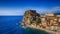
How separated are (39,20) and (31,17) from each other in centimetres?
17

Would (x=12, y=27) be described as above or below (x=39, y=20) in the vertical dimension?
below

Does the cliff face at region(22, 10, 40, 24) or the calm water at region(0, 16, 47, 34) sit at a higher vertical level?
the cliff face at region(22, 10, 40, 24)

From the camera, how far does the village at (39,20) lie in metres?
2.36

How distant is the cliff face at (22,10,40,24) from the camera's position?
94.8 inches

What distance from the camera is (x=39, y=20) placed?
94.6 inches

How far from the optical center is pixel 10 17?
2.44 m

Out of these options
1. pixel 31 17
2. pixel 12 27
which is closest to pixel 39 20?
pixel 31 17

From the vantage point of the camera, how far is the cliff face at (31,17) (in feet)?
7.90

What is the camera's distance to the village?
236 centimetres

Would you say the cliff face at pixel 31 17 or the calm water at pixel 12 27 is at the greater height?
the cliff face at pixel 31 17

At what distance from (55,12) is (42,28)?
398mm

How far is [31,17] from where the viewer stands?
2.42 meters

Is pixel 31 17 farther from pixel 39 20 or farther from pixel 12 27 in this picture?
pixel 12 27

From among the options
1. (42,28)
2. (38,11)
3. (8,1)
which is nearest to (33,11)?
(38,11)
